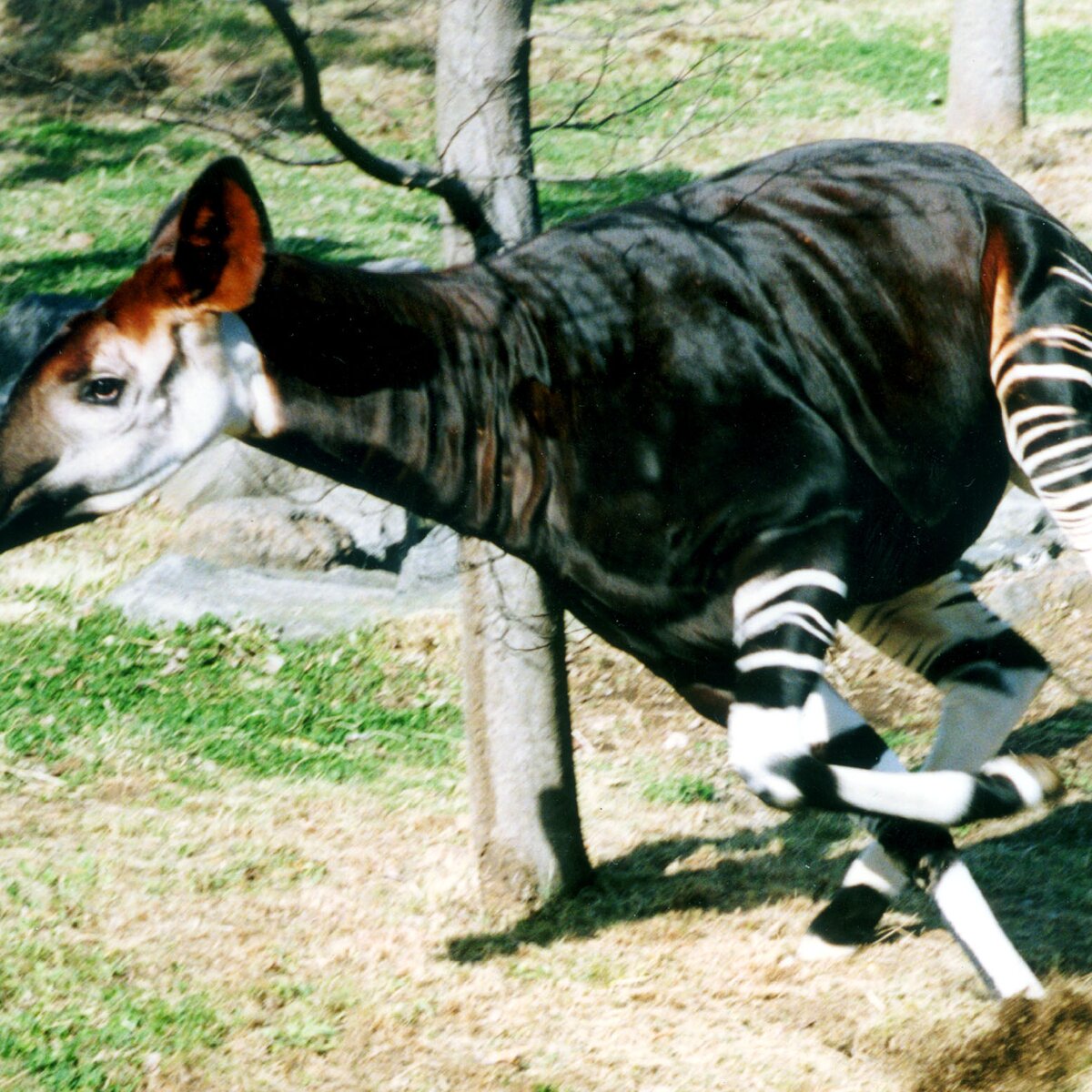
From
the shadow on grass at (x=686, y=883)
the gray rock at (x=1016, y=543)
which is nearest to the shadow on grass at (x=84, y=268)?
the gray rock at (x=1016, y=543)

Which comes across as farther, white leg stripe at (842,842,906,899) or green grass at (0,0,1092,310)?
green grass at (0,0,1092,310)

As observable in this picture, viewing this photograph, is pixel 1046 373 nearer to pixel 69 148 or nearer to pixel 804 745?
pixel 804 745

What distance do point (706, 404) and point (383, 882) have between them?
191 centimetres

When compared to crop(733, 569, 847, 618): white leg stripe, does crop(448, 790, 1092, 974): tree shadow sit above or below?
below

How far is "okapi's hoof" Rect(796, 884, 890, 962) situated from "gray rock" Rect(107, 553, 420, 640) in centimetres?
272

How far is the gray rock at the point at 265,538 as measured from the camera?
719cm

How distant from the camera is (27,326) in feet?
29.0

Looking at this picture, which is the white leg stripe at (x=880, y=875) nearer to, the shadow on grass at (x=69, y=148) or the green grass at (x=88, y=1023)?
the green grass at (x=88, y=1023)

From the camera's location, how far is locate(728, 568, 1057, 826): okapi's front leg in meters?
3.19

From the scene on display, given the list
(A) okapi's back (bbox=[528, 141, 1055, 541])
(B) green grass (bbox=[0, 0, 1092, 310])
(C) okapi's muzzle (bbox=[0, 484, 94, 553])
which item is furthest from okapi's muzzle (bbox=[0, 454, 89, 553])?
(B) green grass (bbox=[0, 0, 1092, 310])

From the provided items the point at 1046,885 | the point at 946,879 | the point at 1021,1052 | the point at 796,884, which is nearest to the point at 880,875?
the point at 946,879

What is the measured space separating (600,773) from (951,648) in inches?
59.6

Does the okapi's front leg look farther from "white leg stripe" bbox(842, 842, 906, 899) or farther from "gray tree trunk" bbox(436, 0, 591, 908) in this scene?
"gray tree trunk" bbox(436, 0, 591, 908)

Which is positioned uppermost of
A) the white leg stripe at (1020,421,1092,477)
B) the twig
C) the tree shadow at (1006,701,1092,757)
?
the white leg stripe at (1020,421,1092,477)
